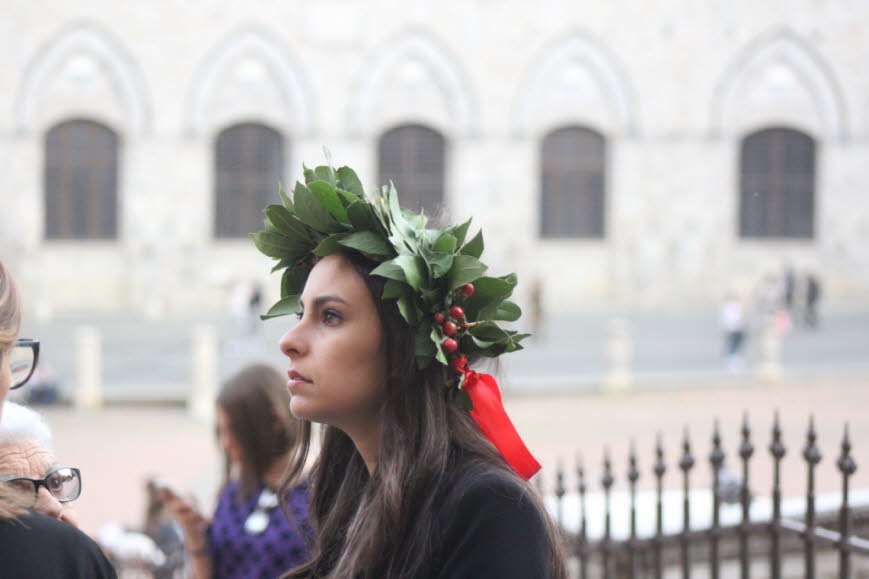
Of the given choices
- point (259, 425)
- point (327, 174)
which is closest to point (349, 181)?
point (327, 174)

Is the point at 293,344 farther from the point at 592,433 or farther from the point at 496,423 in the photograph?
the point at 592,433

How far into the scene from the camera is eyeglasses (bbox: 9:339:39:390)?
2.17 meters

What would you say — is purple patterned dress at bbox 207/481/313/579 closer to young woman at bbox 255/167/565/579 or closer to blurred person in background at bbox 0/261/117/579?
young woman at bbox 255/167/565/579

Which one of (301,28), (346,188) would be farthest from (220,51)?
(346,188)

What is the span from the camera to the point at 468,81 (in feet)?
86.8

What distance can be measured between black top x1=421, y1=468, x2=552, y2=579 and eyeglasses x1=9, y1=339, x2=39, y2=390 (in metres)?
0.82

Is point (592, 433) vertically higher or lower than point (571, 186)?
lower

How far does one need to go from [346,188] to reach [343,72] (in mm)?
24323

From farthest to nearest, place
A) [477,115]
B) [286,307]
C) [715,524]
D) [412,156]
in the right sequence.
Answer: [412,156]
[477,115]
[715,524]
[286,307]

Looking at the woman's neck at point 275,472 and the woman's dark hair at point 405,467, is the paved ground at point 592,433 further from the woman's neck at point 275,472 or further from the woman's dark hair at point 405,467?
the woman's dark hair at point 405,467

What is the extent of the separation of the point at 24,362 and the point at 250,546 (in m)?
1.37

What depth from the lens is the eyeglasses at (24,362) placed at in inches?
85.5

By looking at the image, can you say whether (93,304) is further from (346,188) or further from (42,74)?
(346,188)

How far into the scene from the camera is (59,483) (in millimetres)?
2051
